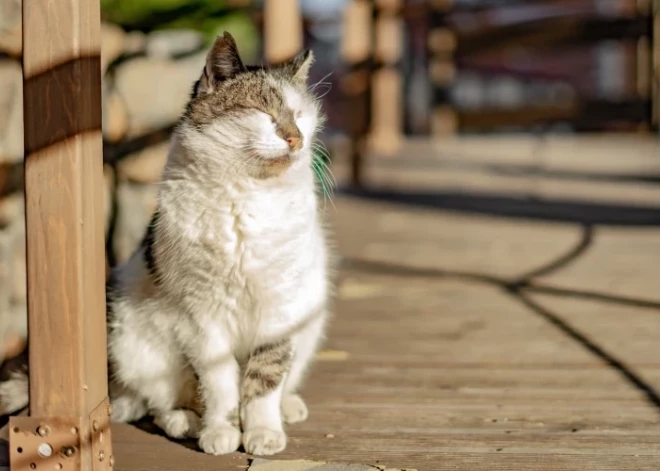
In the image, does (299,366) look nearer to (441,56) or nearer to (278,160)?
(278,160)

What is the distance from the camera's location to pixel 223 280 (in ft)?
5.57

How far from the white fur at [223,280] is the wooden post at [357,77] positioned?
463 centimetres

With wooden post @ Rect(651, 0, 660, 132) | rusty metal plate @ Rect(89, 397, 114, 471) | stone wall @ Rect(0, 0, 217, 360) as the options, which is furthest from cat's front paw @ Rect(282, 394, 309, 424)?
wooden post @ Rect(651, 0, 660, 132)

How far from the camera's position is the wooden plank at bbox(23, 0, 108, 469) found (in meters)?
1.34

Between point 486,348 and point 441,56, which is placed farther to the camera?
point 441,56

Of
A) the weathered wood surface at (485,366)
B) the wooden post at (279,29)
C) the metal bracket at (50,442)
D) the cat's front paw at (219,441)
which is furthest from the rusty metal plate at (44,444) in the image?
the wooden post at (279,29)

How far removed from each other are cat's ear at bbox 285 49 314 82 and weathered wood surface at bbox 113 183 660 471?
0.81 meters

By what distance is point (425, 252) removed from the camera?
4168mm

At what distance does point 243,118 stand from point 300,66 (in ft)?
0.98

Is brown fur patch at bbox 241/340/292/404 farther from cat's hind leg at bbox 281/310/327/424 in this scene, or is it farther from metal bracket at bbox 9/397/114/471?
metal bracket at bbox 9/397/114/471

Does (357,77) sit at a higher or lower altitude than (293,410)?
higher

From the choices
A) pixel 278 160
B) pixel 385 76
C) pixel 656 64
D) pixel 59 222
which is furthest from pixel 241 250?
pixel 656 64

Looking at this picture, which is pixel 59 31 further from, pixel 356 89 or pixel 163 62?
pixel 356 89

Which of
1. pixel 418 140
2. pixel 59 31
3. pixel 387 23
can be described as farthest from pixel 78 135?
pixel 418 140
